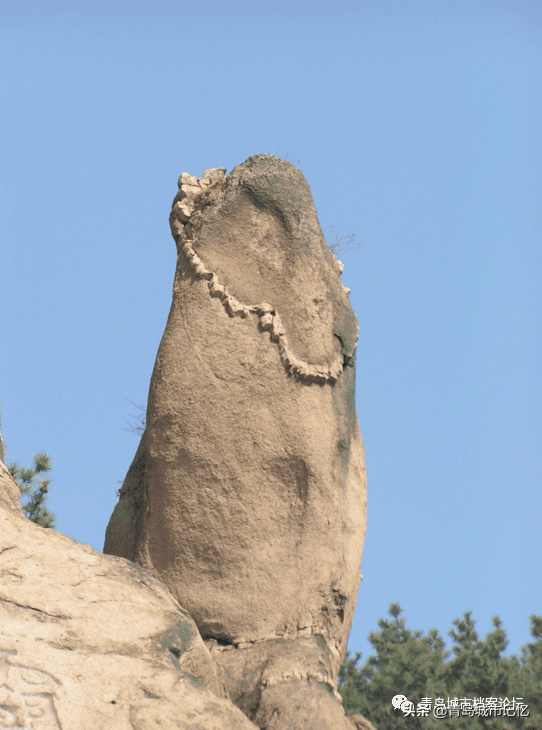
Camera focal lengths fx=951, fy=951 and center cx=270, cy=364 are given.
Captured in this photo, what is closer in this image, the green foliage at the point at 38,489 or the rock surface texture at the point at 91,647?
the rock surface texture at the point at 91,647

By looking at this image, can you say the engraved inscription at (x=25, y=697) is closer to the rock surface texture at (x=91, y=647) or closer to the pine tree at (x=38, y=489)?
the rock surface texture at (x=91, y=647)

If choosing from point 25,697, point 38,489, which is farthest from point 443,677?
point 25,697

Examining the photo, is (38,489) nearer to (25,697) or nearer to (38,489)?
(38,489)

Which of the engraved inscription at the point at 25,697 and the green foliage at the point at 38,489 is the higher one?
the green foliage at the point at 38,489

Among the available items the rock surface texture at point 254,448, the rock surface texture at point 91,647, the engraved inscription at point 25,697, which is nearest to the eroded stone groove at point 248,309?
the rock surface texture at point 254,448

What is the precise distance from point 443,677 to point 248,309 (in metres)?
5.20

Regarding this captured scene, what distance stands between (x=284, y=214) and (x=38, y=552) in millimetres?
2003

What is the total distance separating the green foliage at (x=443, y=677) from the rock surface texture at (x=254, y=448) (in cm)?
377

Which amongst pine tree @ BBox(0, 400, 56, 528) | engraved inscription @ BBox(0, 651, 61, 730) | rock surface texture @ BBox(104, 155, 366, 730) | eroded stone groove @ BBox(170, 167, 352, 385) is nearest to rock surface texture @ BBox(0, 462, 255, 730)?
engraved inscription @ BBox(0, 651, 61, 730)

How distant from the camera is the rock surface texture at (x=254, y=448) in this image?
3.90 m

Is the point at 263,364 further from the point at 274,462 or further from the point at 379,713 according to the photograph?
the point at 379,713

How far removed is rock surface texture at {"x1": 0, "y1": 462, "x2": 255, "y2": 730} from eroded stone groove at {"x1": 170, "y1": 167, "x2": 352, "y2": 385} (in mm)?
1270

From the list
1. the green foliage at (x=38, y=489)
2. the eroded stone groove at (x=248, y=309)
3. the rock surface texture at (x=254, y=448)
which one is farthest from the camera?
the green foliage at (x=38, y=489)

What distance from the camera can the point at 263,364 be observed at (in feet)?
13.3
